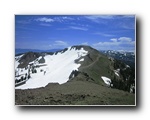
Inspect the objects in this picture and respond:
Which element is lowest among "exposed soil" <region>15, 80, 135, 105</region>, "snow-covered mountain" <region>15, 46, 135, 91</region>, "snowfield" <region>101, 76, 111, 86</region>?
"exposed soil" <region>15, 80, 135, 105</region>

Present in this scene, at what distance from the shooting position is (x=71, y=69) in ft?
9.00

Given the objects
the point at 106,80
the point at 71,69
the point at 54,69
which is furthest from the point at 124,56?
the point at 54,69

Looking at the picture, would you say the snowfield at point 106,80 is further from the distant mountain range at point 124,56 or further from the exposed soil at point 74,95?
the distant mountain range at point 124,56

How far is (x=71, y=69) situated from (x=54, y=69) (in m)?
0.19

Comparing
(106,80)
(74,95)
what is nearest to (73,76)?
(74,95)

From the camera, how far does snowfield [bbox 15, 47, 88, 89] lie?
2713 mm

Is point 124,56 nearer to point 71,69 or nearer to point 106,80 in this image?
point 106,80

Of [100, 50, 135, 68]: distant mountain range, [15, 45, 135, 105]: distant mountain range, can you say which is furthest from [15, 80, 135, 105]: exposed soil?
[100, 50, 135, 68]: distant mountain range

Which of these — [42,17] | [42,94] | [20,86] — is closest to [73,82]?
[42,94]

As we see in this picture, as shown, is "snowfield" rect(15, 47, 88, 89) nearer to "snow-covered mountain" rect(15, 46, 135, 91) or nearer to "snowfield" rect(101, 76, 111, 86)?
"snow-covered mountain" rect(15, 46, 135, 91)

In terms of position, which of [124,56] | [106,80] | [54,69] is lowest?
[106,80]

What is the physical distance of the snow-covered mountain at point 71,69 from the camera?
2.70 metres

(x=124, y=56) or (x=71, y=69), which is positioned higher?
(x=124, y=56)
